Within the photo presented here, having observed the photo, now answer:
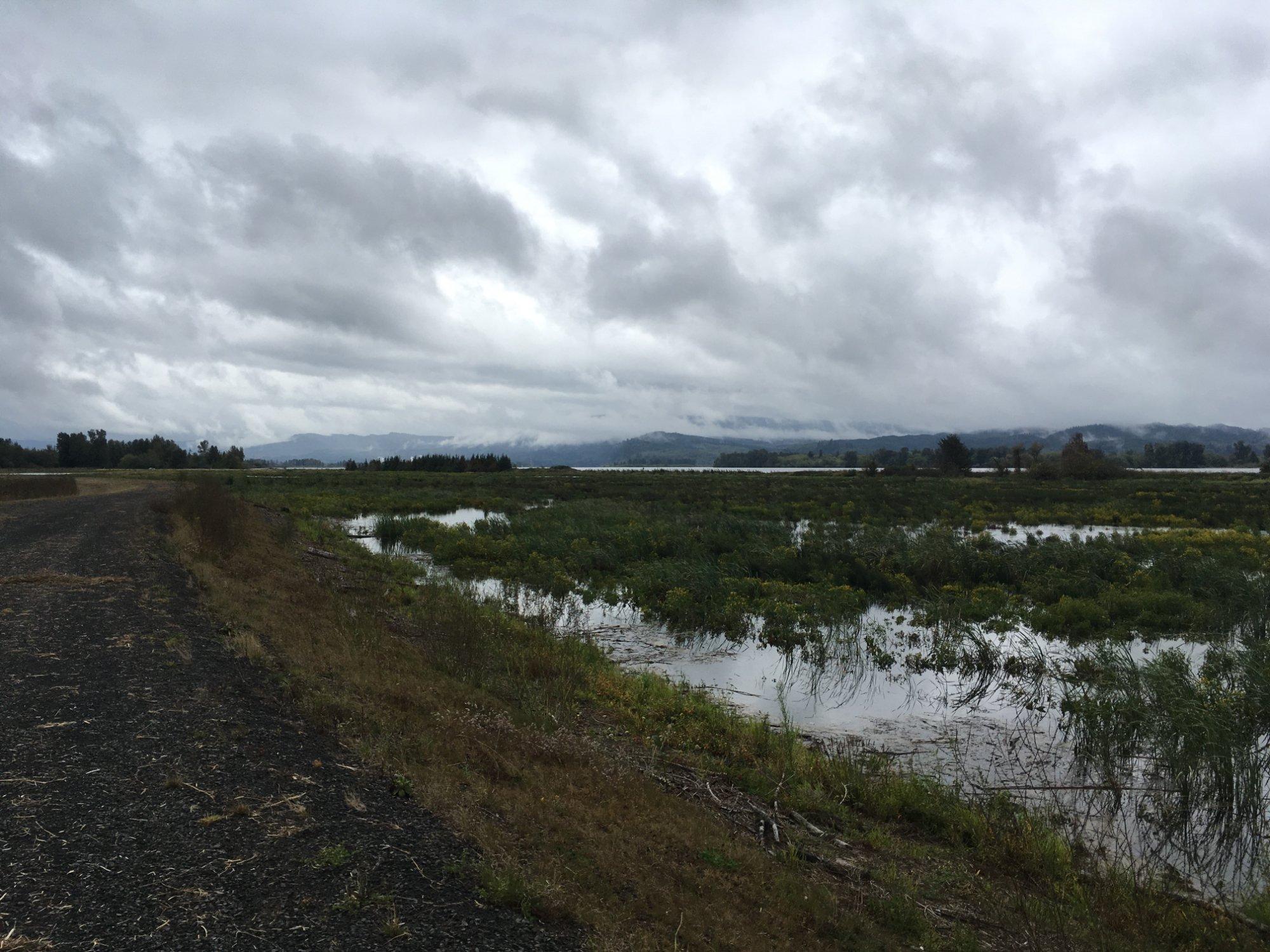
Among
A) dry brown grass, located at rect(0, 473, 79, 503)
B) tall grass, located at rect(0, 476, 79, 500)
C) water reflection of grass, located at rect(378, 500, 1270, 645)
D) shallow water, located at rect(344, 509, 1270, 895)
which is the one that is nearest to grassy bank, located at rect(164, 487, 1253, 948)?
shallow water, located at rect(344, 509, 1270, 895)

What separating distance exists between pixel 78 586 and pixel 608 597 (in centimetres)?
1300

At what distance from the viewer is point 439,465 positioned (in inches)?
5266

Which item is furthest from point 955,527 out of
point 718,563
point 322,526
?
point 322,526

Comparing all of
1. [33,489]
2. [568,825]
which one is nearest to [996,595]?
[568,825]

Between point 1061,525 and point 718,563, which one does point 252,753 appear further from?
point 1061,525

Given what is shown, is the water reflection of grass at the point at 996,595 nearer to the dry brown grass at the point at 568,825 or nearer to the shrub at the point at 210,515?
the dry brown grass at the point at 568,825

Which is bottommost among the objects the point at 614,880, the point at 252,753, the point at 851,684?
the point at 851,684

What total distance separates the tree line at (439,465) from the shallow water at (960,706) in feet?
366

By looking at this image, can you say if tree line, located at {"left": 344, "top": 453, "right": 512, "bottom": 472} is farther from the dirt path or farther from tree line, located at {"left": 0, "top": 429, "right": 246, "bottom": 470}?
the dirt path

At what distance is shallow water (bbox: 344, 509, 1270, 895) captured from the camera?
27.8 ft

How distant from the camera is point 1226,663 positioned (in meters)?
13.3

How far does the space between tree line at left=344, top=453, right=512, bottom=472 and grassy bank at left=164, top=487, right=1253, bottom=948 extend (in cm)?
11707

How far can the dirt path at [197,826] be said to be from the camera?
4.55 m

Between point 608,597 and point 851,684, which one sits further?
point 608,597
